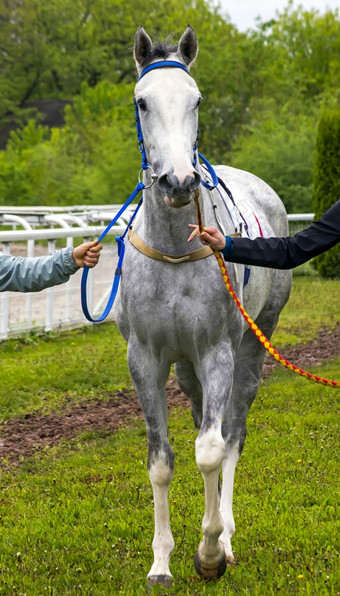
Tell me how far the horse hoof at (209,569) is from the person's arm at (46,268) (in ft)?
5.03

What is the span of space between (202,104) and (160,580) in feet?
81.9

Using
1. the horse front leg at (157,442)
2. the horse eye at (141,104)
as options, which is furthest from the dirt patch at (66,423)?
the horse eye at (141,104)

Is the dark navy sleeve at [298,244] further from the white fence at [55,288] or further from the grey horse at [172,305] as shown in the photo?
the white fence at [55,288]

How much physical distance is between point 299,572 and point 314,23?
122ft

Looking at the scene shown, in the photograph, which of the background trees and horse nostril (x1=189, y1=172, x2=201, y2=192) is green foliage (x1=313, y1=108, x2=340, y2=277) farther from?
horse nostril (x1=189, y1=172, x2=201, y2=192)

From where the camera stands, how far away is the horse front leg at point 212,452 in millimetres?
3824

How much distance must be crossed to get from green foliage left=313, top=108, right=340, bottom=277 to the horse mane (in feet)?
42.6

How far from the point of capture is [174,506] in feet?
16.5

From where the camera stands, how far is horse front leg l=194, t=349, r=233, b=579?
12.5ft

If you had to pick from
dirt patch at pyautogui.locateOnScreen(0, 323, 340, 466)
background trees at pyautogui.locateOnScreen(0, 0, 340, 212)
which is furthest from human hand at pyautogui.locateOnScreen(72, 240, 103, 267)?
background trees at pyautogui.locateOnScreen(0, 0, 340, 212)

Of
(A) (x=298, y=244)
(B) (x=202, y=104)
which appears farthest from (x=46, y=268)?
(B) (x=202, y=104)

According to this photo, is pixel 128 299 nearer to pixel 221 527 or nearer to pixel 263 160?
pixel 221 527

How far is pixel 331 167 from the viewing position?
1659 centimetres

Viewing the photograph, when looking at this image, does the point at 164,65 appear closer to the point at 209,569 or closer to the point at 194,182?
the point at 194,182
